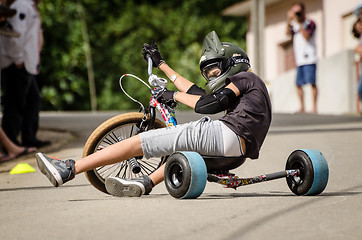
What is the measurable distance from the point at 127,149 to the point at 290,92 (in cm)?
1435

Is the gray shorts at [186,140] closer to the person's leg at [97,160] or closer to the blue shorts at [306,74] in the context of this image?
the person's leg at [97,160]

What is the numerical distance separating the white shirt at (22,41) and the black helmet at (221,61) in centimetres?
356

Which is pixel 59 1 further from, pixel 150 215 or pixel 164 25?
pixel 150 215

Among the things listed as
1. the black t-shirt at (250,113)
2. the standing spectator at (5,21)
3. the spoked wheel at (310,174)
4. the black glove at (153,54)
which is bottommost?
the spoked wheel at (310,174)

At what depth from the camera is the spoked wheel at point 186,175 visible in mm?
4719

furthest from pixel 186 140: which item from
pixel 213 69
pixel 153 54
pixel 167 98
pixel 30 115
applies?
pixel 30 115

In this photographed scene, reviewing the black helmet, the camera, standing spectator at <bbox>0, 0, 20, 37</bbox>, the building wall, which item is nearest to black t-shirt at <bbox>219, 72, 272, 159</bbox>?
the black helmet

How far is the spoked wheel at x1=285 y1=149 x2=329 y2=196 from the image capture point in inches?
196

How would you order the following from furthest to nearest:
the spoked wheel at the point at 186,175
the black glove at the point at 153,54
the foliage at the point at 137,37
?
the foliage at the point at 137,37 < the black glove at the point at 153,54 < the spoked wheel at the point at 186,175

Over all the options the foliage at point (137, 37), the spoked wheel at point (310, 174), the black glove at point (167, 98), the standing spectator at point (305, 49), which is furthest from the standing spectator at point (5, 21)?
the foliage at point (137, 37)

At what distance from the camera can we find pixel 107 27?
86.2ft

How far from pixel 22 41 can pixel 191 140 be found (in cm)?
397

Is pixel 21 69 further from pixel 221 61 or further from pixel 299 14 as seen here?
pixel 299 14

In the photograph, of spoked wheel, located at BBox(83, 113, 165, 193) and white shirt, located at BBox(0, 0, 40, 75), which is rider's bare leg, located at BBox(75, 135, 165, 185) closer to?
spoked wheel, located at BBox(83, 113, 165, 193)
